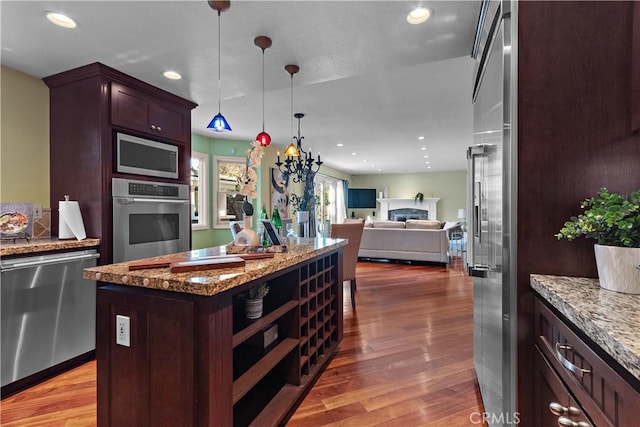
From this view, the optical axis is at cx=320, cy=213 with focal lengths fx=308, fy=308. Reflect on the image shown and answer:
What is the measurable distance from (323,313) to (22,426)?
183 cm

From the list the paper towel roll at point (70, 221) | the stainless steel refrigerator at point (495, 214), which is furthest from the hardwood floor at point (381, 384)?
the paper towel roll at point (70, 221)

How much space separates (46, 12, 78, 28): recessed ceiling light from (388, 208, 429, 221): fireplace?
11487 millimetres

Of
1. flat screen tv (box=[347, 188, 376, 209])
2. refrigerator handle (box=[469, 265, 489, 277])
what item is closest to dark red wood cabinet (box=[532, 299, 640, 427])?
refrigerator handle (box=[469, 265, 489, 277])

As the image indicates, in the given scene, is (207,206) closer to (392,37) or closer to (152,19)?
(152,19)

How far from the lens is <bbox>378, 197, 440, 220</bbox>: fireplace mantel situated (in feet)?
38.9

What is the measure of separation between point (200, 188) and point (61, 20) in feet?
12.2

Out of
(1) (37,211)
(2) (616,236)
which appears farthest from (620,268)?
(1) (37,211)

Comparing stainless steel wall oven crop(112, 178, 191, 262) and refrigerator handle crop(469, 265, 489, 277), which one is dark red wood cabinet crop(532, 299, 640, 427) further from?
stainless steel wall oven crop(112, 178, 191, 262)

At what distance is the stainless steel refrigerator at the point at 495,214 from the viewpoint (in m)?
1.21

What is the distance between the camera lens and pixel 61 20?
1.95 meters

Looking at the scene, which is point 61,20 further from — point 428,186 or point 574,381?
point 428,186

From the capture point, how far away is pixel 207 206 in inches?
221

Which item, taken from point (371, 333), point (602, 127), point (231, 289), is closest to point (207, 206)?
point (371, 333)

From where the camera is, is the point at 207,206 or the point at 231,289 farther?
the point at 207,206
